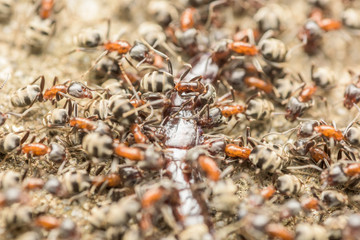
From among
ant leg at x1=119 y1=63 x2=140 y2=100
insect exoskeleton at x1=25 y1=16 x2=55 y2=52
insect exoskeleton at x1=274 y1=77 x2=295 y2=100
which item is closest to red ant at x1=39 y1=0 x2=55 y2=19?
insect exoskeleton at x1=25 y1=16 x2=55 y2=52

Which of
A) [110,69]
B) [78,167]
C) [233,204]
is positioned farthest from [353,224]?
[110,69]

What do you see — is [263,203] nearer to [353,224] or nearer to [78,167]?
[353,224]

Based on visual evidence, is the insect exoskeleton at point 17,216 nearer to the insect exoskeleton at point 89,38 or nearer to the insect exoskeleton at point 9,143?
the insect exoskeleton at point 9,143

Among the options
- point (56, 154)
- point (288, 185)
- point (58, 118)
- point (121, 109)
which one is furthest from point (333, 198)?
point (58, 118)

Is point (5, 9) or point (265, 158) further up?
point (5, 9)

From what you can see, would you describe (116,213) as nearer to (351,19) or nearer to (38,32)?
(38,32)

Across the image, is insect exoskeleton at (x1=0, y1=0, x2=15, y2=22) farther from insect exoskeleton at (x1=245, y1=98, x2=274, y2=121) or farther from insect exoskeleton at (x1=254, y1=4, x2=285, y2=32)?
insect exoskeleton at (x1=245, y1=98, x2=274, y2=121)
